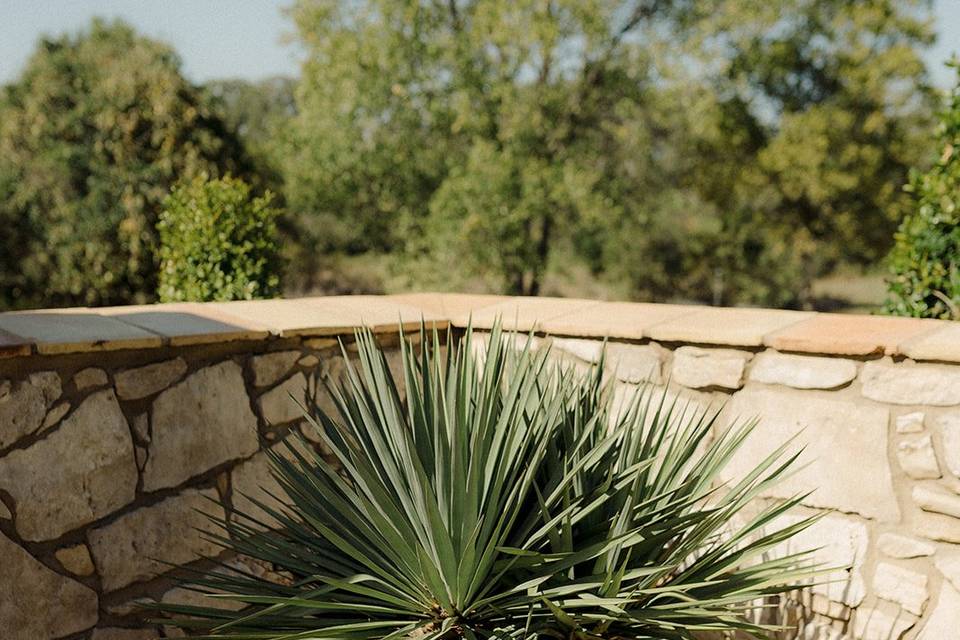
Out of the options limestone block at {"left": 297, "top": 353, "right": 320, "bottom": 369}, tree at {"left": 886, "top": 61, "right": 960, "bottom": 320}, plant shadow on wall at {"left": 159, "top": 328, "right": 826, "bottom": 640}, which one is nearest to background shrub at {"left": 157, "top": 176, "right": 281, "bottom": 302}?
limestone block at {"left": 297, "top": 353, "right": 320, "bottom": 369}

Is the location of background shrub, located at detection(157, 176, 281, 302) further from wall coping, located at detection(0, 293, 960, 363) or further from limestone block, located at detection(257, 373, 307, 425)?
limestone block, located at detection(257, 373, 307, 425)

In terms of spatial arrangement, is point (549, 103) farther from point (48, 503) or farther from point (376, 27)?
point (48, 503)

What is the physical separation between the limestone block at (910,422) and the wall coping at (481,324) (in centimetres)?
16

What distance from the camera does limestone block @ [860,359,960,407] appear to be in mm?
1999

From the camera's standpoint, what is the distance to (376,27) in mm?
11445

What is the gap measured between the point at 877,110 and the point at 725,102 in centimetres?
274

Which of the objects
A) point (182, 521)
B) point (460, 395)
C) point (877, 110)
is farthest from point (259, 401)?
point (877, 110)

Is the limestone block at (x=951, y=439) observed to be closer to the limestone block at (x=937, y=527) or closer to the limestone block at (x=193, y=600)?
the limestone block at (x=937, y=527)

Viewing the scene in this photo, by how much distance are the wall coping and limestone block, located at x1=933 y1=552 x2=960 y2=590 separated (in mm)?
527

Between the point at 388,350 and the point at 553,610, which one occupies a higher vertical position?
the point at 388,350

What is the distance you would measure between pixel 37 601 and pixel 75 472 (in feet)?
1.12

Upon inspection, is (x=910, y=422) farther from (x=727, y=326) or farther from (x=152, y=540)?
(x=152, y=540)

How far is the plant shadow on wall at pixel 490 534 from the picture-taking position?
1708mm

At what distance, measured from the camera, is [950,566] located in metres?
2.03
